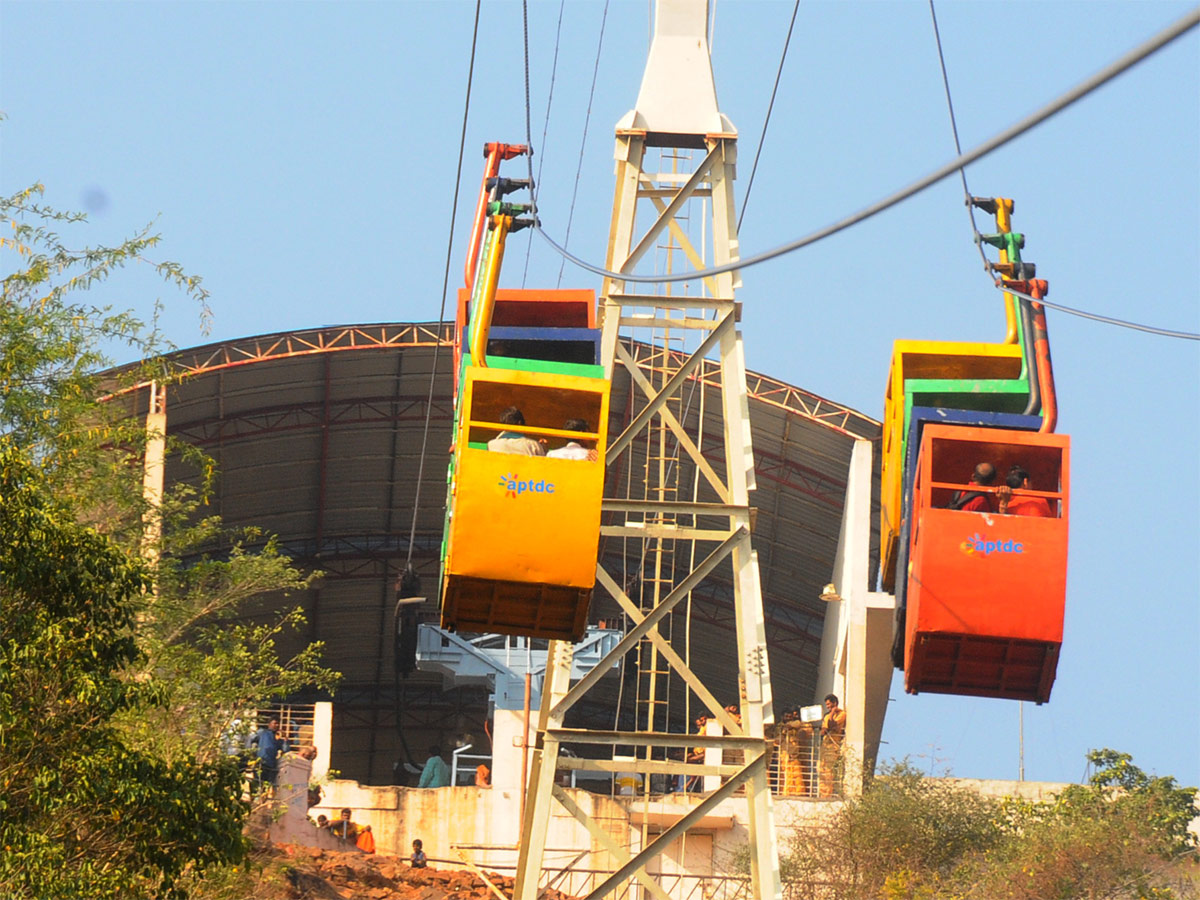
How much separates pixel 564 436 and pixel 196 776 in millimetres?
3950

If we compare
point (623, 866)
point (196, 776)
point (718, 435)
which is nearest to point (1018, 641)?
point (623, 866)

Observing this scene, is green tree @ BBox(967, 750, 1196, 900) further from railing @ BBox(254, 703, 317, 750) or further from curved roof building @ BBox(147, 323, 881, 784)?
railing @ BBox(254, 703, 317, 750)

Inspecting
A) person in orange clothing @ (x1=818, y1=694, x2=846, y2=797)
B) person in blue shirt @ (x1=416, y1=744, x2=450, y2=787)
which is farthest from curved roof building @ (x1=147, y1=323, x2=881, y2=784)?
person in blue shirt @ (x1=416, y1=744, x2=450, y2=787)

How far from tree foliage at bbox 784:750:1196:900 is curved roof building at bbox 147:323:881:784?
7957 mm

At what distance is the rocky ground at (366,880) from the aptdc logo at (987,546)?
11.0 meters

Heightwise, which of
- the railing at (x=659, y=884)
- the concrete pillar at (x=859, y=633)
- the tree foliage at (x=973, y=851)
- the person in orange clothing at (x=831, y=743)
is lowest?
the railing at (x=659, y=884)

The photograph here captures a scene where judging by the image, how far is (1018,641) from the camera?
52.9ft

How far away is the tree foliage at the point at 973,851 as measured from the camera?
25953mm

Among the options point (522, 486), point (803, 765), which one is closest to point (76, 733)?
point (522, 486)

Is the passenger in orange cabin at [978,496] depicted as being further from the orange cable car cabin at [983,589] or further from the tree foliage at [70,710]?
the tree foliage at [70,710]

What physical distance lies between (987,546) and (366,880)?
41.4 feet

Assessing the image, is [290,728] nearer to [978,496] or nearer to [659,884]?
[659,884]

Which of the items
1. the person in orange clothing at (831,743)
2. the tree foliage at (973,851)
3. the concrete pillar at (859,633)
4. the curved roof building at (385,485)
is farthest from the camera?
the curved roof building at (385,485)

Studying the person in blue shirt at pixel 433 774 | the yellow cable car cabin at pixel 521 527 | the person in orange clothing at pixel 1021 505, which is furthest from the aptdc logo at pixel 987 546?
the person in blue shirt at pixel 433 774
